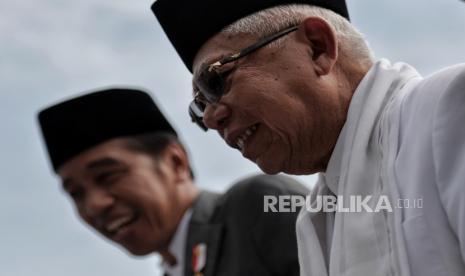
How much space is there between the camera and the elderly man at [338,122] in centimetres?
351

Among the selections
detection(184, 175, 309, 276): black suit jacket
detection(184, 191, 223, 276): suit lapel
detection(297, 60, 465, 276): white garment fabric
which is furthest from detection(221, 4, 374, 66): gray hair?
detection(184, 191, 223, 276): suit lapel

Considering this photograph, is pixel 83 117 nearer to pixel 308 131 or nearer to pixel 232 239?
pixel 232 239

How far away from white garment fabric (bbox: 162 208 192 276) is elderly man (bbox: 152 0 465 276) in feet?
5.94

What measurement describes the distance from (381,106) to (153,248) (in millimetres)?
2721

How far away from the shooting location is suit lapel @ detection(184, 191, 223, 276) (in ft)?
19.8

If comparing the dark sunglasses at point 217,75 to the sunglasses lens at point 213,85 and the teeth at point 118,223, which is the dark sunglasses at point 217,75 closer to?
the sunglasses lens at point 213,85

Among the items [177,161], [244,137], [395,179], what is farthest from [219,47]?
[177,161]

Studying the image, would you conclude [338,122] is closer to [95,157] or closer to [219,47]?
[219,47]

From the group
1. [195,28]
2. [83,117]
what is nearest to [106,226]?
[83,117]

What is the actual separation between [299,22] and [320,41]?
0.14 meters

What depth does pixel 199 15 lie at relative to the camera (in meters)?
4.69

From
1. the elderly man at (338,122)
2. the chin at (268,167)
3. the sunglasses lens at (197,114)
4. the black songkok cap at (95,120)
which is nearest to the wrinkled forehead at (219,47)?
the elderly man at (338,122)

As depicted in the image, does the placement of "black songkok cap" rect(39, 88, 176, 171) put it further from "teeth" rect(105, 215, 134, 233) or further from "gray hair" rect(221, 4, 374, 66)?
"gray hair" rect(221, 4, 374, 66)

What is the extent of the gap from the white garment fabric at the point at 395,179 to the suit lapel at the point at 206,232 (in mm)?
1751
